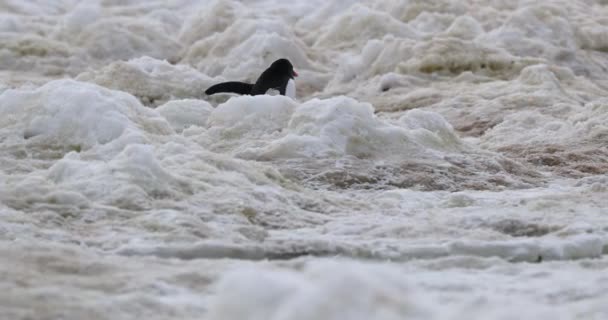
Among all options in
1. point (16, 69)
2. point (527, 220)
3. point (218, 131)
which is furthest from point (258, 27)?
point (527, 220)

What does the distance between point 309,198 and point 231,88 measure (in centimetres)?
415

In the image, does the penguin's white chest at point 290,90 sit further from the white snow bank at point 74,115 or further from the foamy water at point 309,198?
the white snow bank at point 74,115

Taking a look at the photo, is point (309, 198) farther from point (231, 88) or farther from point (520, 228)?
point (231, 88)

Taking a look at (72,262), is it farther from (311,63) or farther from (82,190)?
(311,63)

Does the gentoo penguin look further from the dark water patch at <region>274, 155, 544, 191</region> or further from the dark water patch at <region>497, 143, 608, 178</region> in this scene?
the dark water patch at <region>274, 155, 544, 191</region>

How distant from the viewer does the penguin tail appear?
339 inches

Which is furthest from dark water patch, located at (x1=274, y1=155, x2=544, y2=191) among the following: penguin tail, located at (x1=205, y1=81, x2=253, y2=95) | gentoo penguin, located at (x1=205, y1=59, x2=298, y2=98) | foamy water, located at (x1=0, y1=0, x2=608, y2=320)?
penguin tail, located at (x1=205, y1=81, x2=253, y2=95)

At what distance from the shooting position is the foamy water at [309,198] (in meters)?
2.94

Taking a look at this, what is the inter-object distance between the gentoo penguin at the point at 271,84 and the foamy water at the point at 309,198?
274 millimetres

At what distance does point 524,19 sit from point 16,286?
30.8 feet

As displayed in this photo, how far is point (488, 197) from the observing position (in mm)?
4906

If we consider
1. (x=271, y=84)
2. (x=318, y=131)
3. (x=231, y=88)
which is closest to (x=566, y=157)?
(x=318, y=131)

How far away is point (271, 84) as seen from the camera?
8.66 metres

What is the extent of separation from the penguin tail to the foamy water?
0.26 m
